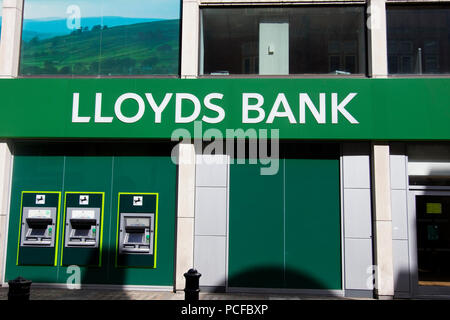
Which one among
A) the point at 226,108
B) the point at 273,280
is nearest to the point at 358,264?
the point at 273,280

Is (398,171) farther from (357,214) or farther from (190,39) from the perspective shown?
(190,39)

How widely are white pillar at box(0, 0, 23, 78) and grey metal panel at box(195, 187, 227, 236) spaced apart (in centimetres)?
463

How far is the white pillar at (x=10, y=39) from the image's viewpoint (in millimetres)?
9297

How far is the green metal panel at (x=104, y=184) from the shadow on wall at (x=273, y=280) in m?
1.38

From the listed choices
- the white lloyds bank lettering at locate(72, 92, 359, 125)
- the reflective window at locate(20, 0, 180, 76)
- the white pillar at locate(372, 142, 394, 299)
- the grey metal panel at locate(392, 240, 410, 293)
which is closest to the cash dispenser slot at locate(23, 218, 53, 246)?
the white lloyds bank lettering at locate(72, 92, 359, 125)

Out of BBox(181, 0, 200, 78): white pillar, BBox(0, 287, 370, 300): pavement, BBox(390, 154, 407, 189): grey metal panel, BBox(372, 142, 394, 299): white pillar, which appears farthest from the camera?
BBox(181, 0, 200, 78): white pillar

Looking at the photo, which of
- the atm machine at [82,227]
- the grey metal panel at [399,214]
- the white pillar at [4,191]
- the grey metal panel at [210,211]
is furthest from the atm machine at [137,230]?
the grey metal panel at [399,214]

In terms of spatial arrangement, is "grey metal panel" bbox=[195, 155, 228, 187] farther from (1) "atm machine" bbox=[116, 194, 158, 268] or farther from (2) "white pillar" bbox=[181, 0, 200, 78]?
(2) "white pillar" bbox=[181, 0, 200, 78]

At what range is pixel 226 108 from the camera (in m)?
8.77

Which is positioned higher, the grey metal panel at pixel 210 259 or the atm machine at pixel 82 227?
the atm machine at pixel 82 227

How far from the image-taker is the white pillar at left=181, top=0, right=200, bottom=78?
9.07 metres

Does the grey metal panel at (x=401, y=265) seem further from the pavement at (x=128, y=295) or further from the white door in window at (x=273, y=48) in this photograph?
the white door in window at (x=273, y=48)

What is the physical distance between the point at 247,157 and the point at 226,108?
3.44 ft
